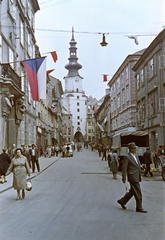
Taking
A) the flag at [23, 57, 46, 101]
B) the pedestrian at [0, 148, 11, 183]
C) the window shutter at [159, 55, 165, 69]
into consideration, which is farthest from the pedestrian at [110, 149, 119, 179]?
the window shutter at [159, 55, 165, 69]

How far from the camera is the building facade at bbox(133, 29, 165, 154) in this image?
29016 millimetres

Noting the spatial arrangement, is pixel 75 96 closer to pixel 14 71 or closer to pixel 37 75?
pixel 14 71

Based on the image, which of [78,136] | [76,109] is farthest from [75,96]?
[78,136]

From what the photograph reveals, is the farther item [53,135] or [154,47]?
[53,135]

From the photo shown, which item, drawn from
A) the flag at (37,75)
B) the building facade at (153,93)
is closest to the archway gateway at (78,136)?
the building facade at (153,93)

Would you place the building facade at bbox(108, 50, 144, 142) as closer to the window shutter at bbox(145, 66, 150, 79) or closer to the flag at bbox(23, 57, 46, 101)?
the window shutter at bbox(145, 66, 150, 79)

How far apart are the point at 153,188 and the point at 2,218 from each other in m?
7.40

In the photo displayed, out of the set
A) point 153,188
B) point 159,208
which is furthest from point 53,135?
point 159,208

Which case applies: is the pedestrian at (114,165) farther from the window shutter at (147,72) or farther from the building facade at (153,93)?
the window shutter at (147,72)

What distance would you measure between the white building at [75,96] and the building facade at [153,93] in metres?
101

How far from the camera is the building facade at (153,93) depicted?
2902 cm

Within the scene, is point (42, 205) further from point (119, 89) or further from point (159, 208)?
point (119, 89)

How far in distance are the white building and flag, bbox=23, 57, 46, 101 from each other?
119735 mm

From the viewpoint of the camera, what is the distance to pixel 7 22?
22.8 metres
